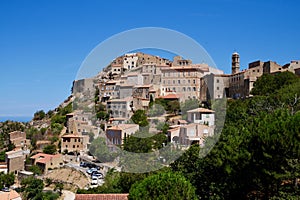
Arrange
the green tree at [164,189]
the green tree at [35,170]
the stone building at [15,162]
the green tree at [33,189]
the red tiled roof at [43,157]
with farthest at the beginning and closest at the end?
the stone building at [15,162]
the red tiled roof at [43,157]
the green tree at [35,170]
the green tree at [33,189]
the green tree at [164,189]

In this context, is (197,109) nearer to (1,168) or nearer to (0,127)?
(1,168)

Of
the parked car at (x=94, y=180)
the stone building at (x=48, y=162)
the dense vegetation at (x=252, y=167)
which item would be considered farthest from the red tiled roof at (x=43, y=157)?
the dense vegetation at (x=252, y=167)

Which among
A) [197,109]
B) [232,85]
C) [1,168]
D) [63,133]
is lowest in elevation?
[1,168]

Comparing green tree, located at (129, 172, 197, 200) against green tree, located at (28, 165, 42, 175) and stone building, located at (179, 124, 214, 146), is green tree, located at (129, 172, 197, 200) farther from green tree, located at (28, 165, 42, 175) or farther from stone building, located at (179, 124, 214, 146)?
green tree, located at (28, 165, 42, 175)

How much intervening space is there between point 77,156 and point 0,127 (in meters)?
12.9

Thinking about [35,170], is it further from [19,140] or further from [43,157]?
[19,140]

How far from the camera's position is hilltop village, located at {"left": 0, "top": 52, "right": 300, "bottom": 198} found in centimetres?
1184

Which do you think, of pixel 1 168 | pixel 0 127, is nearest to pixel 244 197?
pixel 1 168

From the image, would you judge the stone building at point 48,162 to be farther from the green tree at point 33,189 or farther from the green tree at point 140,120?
the green tree at point 140,120

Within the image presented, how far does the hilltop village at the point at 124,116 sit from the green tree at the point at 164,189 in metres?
2.20

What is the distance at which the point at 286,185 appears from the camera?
24.5 feet

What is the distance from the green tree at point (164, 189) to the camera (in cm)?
717

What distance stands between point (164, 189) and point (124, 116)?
34.7ft

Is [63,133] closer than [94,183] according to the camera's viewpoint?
No
